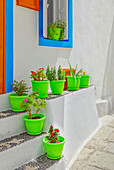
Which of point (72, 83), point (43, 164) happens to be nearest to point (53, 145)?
point (43, 164)

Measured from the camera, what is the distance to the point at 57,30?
375 cm

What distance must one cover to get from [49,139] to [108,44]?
4551mm

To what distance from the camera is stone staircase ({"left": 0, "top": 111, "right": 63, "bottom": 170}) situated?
2.09 meters

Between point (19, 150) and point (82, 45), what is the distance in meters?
3.20

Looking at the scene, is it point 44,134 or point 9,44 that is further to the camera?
point 9,44

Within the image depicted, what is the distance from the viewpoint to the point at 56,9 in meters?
4.17

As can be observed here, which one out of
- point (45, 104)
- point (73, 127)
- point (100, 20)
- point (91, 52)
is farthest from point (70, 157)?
point (100, 20)

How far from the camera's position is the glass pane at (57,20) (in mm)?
3744

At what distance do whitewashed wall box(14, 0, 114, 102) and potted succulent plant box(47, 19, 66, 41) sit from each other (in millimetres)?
251

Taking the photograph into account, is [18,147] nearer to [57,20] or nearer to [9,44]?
[9,44]

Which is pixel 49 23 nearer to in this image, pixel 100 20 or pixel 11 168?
pixel 100 20

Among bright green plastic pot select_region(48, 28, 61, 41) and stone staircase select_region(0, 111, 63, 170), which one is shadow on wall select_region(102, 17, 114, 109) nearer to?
bright green plastic pot select_region(48, 28, 61, 41)

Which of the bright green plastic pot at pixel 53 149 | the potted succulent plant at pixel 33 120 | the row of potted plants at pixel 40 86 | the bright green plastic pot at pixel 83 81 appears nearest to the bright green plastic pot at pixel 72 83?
the row of potted plants at pixel 40 86

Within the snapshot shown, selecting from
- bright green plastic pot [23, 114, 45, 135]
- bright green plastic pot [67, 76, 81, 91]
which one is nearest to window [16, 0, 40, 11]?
bright green plastic pot [67, 76, 81, 91]
